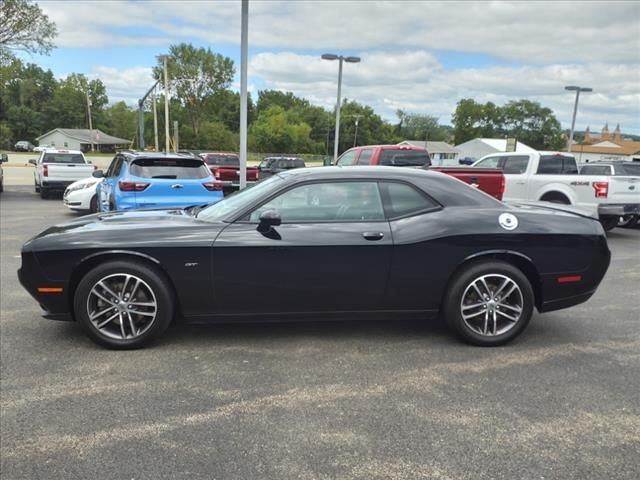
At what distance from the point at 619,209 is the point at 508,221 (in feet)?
24.3

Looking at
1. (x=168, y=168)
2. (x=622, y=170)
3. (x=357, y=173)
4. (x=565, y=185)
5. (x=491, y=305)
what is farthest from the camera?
(x=622, y=170)

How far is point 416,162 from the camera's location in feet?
39.5

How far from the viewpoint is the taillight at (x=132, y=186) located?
8.18 meters

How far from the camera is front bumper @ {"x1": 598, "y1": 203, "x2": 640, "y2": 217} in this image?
400 inches

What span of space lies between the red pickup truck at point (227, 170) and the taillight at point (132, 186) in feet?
31.8

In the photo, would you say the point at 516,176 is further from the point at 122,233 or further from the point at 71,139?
the point at 71,139

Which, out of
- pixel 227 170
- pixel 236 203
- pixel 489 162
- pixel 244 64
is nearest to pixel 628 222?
pixel 489 162

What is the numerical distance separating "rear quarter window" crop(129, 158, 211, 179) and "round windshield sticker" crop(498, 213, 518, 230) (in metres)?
5.79

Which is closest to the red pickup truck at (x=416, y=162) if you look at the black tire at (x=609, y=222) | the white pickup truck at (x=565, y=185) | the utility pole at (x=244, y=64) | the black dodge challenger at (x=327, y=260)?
the white pickup truck at (x=565, y=185)

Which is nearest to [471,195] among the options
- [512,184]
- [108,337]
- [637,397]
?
[637,397]

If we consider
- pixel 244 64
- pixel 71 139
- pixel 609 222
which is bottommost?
pixel 71 139

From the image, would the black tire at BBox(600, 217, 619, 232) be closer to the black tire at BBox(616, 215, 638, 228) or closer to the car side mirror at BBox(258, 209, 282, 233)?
the black tire at BBox(616, 215, 638, 228)

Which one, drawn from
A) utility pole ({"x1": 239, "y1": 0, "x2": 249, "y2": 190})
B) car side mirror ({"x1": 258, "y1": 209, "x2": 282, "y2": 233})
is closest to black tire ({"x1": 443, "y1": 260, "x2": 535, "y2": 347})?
car side mirror ({"x1": 258, "y1": 209, "x2": 282, "y2": 233})

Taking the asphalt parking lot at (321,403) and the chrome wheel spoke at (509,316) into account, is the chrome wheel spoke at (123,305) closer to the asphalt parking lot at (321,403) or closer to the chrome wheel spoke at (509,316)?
the asphalt parking lot at (321,403)
